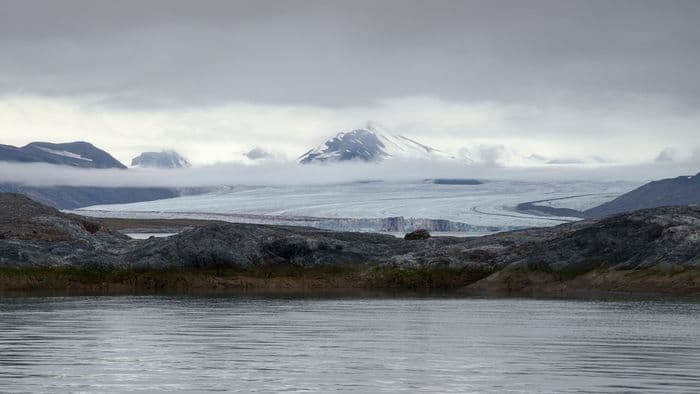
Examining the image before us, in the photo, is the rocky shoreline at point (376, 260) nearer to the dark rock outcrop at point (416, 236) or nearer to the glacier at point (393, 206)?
the dark rock outcrop at point (416, 236)

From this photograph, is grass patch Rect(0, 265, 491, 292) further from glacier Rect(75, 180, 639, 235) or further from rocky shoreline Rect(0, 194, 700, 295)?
glacier Rect(75, 180, 639, 235)

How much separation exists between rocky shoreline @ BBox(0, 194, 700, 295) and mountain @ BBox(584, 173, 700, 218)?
94093mm

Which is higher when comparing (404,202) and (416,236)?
(404,202)

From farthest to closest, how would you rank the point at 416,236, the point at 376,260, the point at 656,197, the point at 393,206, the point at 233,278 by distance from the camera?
the point at 656,197, the point at 393,206, the point at 416,236, the point at 376,260, the point at 233,278

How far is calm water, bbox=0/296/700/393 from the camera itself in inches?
955

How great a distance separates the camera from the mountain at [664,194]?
164 m

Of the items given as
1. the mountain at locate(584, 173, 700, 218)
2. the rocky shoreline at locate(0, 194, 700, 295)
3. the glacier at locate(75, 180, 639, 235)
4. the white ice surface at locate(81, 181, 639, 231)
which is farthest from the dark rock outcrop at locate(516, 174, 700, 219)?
the rocky shoreline at locate(0, 194, 700, 295)

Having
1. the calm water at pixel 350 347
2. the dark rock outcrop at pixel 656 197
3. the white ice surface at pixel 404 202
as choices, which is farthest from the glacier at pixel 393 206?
the calm water at pixel 350 347

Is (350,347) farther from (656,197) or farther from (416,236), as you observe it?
(656,197)

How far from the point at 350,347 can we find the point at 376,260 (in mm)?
36891

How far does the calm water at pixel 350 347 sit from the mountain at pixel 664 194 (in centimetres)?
11695

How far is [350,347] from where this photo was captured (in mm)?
31266

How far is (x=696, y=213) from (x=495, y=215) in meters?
44.7

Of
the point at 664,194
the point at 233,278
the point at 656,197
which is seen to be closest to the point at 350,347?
the point at 233,278
